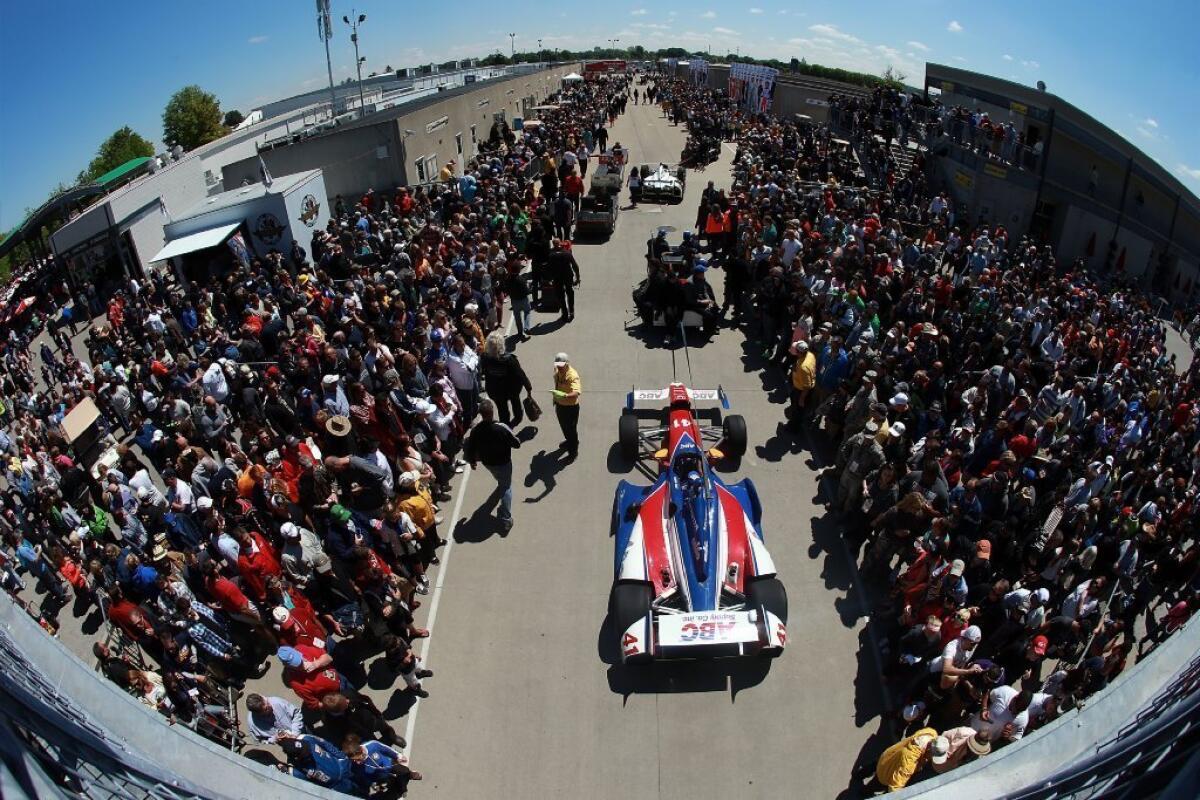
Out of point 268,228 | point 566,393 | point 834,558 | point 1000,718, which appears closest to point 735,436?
point 834,558

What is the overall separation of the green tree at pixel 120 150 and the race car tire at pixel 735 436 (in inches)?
3848

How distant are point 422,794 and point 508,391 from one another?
17.8 feet

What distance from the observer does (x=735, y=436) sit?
31.8 feet

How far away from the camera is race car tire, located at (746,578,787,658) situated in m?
6.75

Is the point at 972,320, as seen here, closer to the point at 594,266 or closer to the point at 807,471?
the point at 807,471

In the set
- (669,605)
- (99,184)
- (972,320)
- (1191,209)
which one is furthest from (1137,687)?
(99,184)

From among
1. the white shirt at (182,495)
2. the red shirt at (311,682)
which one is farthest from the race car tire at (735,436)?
the white shirt at (182,495)

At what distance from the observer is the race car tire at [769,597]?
675 centimetres

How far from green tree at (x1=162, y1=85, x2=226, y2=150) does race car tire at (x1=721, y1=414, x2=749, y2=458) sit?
99.5 meters

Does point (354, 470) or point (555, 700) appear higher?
point (354, 470)

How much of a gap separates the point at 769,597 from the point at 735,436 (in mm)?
3259

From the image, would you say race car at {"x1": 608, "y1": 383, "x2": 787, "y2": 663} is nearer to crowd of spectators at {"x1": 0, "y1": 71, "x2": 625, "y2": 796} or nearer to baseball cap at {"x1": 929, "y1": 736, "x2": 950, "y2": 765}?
baseball cap at {"x1": 929, "y1": 736, "x2": 950, "y2": 765}

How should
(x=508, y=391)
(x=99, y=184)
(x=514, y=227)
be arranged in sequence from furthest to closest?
(x=99, y=184), (x=514, y=227), (x=508, y=391)

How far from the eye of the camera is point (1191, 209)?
19.2 meters
